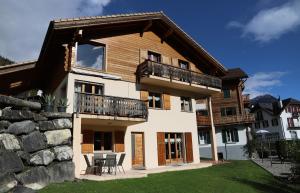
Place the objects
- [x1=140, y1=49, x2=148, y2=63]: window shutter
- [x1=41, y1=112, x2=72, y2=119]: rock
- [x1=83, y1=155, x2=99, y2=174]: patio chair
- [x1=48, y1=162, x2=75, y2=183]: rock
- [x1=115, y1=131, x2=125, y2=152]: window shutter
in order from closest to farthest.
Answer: [x1=48, y1=162, x2=75, y2=183]: rock < [x1=41, y1=112, x2=72, y2=119]: rock < [x1=83, y1=155, x2=99, y2=174]: patio chair < [x1=115, y1=131, x2=125, y2=152]: window shutter < [x1=140, y1=49, x2=148, y2=63]: window shutter

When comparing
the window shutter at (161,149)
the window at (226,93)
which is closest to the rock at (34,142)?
the window shutter at (161,149)

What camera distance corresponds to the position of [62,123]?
14.4 m

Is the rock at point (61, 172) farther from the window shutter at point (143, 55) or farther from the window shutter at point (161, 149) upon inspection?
the window shutter at point (143, 55)

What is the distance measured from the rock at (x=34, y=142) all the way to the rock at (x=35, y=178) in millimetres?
964

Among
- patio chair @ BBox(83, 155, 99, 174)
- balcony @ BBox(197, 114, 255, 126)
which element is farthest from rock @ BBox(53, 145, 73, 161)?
balcony @ BBox(197, 114, 255, 126)

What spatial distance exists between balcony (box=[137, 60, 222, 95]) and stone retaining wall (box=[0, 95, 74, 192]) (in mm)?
7327

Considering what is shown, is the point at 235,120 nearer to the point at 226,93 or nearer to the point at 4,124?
the point at 226,93

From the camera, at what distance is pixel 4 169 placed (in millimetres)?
11078

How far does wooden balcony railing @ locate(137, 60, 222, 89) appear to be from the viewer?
65.8 feet

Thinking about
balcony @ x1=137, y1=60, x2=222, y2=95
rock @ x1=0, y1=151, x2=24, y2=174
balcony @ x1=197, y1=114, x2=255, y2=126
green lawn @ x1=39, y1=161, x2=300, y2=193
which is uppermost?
balcony @ x1=137, y1=60, x2=222, y2=95

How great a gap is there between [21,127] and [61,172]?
2.68 meters

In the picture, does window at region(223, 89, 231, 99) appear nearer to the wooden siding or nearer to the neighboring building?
the neighboring building

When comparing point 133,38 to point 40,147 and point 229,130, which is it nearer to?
point 40,147

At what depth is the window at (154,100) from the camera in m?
21.1
